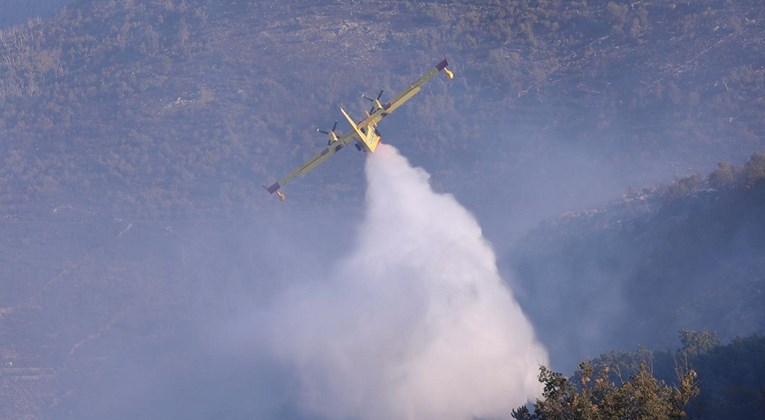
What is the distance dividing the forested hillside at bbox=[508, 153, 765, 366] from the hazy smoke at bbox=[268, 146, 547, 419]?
6.73m

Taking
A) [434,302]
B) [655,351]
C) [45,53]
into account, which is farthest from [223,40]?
[655,351]

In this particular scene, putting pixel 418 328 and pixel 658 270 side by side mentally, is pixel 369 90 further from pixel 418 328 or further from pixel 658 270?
pixel 418 328

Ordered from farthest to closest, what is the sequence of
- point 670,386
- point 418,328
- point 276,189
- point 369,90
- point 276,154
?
point 369,90
point 276,154
point 418,328
point 276,189
point 670,386

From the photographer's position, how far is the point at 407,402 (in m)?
71.1

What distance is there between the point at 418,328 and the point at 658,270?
17.2 meters

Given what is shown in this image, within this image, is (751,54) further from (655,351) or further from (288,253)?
(655,351)

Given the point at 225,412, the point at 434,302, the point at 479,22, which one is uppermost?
the point at 479,22

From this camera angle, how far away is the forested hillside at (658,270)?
237 ft

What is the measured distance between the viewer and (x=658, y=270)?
79250 millimetres

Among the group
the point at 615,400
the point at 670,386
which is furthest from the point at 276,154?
the point at 615,400

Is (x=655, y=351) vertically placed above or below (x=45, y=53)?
below

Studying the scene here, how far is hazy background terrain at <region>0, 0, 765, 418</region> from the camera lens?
10312 cm

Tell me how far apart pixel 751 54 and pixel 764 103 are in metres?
6.26

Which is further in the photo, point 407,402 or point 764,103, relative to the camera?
point 764,103
